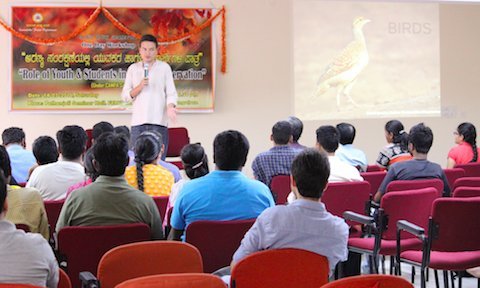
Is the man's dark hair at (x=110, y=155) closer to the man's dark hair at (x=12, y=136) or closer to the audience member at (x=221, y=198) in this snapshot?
the audience member at (x=221, y=198)

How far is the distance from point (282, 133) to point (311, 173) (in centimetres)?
253

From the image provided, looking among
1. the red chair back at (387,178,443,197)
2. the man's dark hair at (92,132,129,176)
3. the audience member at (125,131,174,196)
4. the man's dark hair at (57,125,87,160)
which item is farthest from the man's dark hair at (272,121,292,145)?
the man's dark hair at (92,132,129,176)

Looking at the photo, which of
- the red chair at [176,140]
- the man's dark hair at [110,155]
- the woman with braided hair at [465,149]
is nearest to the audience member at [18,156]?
the red chair at [176,140]

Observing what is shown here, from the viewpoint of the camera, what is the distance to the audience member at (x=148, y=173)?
173 inches

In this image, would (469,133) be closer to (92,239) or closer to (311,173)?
(311,173)

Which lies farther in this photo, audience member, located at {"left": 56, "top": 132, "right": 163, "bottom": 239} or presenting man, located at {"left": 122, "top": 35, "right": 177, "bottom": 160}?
presenting man, located at {"left": 122, "top": 35, "right": 177, "bottom": 160}

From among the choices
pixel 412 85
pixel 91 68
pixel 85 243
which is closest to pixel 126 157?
pixel 85 243

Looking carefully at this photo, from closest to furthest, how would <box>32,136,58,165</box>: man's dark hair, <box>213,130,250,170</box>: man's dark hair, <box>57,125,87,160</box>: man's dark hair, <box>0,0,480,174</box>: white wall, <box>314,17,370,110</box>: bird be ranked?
<box>213,130,250,170</box>: man's dark hair → <box>57,125,87,160</box>: man's dark hair → <box>32,136,58,165</box>: man's dark hair → <box>0,0,480,174</box>: white wall → <box>314,17,370,110</box>: bird

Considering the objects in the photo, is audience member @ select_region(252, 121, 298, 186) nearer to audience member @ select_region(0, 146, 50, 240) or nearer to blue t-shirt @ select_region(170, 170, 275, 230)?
blue t-shirt @ select_region(170, 170, 275, 230)

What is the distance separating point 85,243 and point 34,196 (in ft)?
2.16

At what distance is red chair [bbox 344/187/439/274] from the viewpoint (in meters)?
4.32

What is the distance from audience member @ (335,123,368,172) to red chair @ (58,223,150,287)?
11.3 ft

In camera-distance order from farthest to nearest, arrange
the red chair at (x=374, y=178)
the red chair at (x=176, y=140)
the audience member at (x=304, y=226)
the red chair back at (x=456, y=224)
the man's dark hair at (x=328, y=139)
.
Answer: the red chair at (x=176, y=140)
the red chair at (x=374, y=178)
the man's dark hair at (x=328, y=139)
the red chair back at (x=456, y=224)
the audience member at (x=304, y=226)

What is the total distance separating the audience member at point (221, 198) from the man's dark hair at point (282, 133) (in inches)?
73.4
